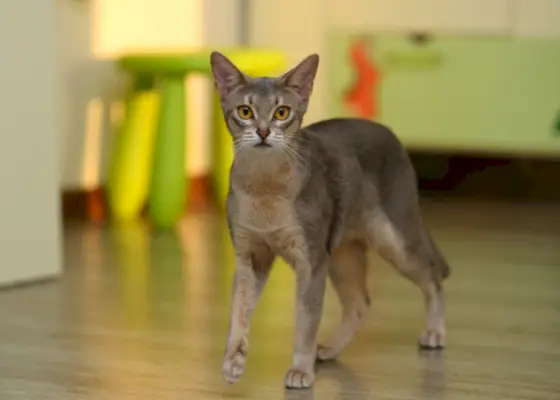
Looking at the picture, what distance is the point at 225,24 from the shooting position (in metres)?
3.82

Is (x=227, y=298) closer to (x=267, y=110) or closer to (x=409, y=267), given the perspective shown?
(x=409, y=267)

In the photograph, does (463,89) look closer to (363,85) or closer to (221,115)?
(363,85)

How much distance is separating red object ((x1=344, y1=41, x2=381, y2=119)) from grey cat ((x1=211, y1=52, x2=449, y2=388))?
67.3 inches

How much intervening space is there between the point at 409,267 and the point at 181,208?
1.57 m

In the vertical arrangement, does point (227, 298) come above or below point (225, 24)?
below

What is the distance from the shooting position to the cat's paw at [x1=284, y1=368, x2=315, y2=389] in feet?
5.59

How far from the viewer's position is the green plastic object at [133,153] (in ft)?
11.0

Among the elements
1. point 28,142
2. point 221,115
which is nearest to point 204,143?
point 221,115

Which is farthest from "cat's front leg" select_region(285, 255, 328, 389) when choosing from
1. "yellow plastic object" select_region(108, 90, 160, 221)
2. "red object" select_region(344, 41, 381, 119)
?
"red object" select_region(344, 41, 381, 119)

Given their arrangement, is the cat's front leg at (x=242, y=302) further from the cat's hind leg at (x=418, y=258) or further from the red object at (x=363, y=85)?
the red object at (x=363, y=85)

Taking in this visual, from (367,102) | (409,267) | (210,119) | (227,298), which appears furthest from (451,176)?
(409,267)

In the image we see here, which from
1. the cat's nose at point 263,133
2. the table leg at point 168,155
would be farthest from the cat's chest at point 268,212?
the table leg at point 168,155

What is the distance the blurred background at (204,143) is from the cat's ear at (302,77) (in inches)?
22.2

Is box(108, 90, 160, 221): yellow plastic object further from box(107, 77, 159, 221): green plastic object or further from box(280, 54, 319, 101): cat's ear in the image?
box(280, 54, 319, 101): cat's ear
